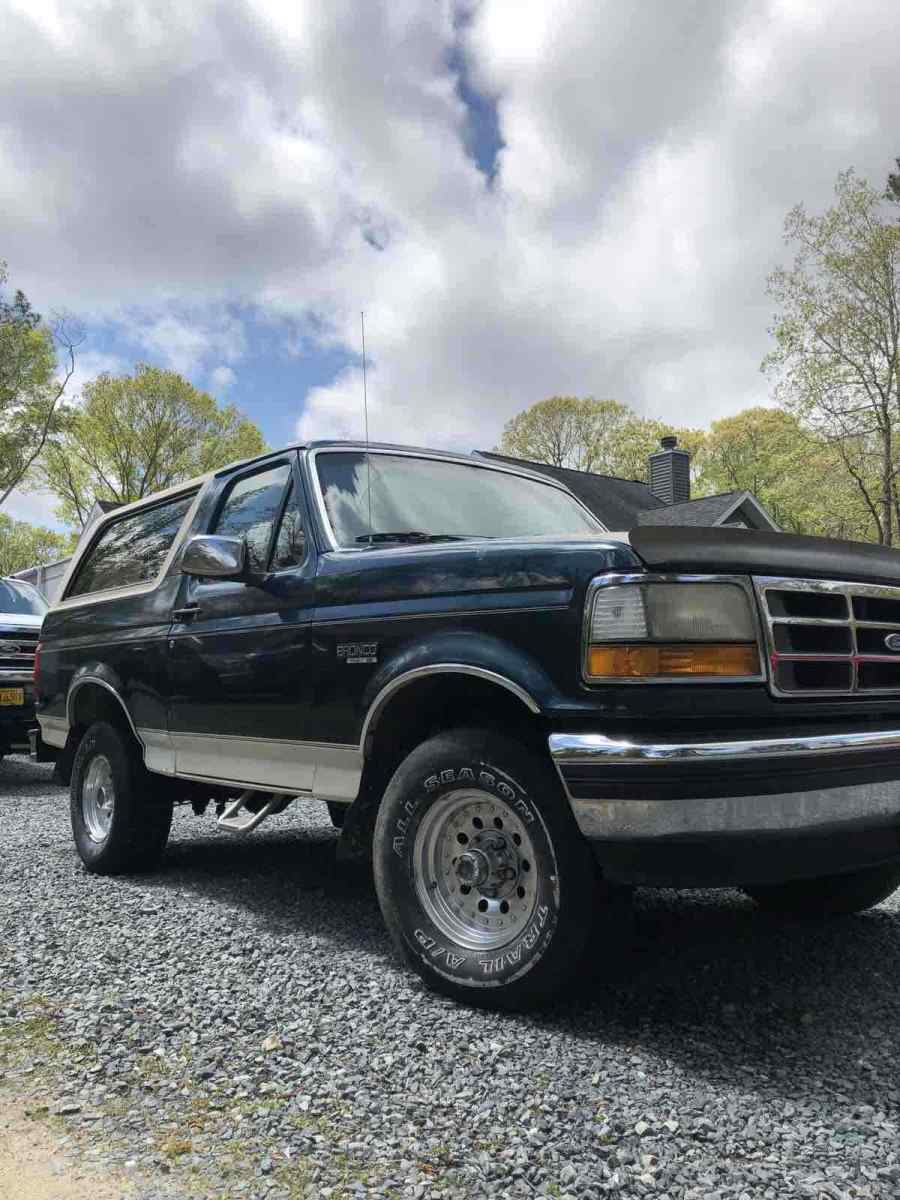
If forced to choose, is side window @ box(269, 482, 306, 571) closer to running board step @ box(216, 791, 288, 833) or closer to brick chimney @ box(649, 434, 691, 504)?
running board step @ box(216, 791, 288, 833)

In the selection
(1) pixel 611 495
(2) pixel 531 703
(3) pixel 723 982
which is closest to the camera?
(2) pixel 531 703

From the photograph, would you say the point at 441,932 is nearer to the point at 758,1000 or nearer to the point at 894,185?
the point at 758,1000

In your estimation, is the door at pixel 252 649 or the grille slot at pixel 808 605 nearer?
the grille slot at pixel 808 605

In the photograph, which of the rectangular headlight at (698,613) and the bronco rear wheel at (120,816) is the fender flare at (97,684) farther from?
the rectangular headlight at (698,613)

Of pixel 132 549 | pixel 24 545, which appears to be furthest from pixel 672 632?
pixel 24 545

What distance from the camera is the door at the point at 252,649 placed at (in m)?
3.83

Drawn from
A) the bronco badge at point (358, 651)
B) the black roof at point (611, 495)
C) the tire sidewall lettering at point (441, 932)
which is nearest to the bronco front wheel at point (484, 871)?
the tire sidewall lettering at point (441, 932)

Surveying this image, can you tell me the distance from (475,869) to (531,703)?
63 centimetres

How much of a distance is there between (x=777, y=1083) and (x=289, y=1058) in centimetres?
133

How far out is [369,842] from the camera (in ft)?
12.0

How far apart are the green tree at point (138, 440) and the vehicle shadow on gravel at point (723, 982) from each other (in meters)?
34.1

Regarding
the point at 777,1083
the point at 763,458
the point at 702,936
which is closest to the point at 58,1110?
the point at 777,1083

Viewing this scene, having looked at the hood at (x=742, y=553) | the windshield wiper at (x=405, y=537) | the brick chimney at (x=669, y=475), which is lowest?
the hood at (x=742, y=553)

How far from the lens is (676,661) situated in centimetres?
271
